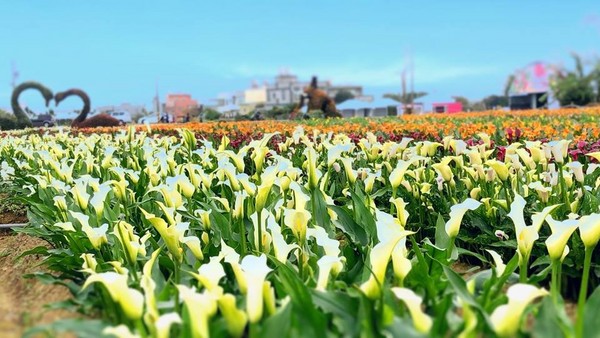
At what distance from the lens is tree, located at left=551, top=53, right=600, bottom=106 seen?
4675 centimetres

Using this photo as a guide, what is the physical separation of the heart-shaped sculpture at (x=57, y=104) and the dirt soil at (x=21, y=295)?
18.3 m

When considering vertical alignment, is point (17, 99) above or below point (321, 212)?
above

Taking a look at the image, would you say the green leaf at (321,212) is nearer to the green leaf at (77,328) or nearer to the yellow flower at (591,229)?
the yellow flower at (591,229)

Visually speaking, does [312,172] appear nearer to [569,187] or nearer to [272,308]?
[272,308]

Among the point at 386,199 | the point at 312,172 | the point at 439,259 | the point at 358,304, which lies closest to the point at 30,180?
the point at 386,199

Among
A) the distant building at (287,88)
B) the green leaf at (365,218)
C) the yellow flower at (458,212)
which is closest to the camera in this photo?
the yellow flower at (458,212)

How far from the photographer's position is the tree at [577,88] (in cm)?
4675

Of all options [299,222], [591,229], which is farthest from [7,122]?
[591,229]

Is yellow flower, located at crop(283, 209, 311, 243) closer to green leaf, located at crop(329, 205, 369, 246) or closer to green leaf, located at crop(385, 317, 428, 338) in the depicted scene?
green leaf, located at crop(329, 205, 369, 246)

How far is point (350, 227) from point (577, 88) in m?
48.7

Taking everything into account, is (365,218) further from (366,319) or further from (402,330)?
(402,330)

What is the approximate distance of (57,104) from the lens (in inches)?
985

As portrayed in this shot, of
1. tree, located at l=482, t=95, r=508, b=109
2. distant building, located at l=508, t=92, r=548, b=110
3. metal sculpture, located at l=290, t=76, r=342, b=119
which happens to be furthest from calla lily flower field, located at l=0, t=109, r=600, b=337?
tree, located at l=482, t=95, r=508, b=109

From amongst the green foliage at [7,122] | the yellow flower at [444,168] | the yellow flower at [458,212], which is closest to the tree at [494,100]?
the green foliage at [7,122]
